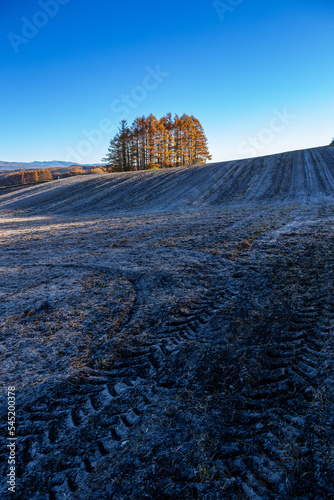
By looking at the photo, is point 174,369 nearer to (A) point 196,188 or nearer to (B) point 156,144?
(A) point 196,188

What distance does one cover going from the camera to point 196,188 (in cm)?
2309

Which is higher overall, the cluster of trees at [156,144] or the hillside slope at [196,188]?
the cluster of trees at [156,144]

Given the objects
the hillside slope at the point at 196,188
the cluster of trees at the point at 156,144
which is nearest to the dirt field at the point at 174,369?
the hillside slope at the point at 196,188

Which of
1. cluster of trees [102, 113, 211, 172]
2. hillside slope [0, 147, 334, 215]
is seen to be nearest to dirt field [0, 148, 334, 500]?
hillside slope [0, 147, 334, 215]

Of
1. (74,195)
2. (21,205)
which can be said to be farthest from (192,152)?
(21,205)

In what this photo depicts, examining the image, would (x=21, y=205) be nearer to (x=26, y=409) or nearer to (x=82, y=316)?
(x=82, y=316)

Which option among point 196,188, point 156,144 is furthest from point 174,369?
point 156,144

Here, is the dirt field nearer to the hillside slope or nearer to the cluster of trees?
the hillside slope

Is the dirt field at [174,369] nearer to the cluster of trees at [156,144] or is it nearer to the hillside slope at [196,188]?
the hillside slope at [196,188]

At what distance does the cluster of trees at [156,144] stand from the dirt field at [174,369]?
36.6 metres

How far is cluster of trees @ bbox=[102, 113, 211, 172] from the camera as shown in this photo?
4131 centimetres

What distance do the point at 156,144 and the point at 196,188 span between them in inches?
924

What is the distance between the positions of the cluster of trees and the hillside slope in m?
12.8

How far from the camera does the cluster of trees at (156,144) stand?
41.3 m
